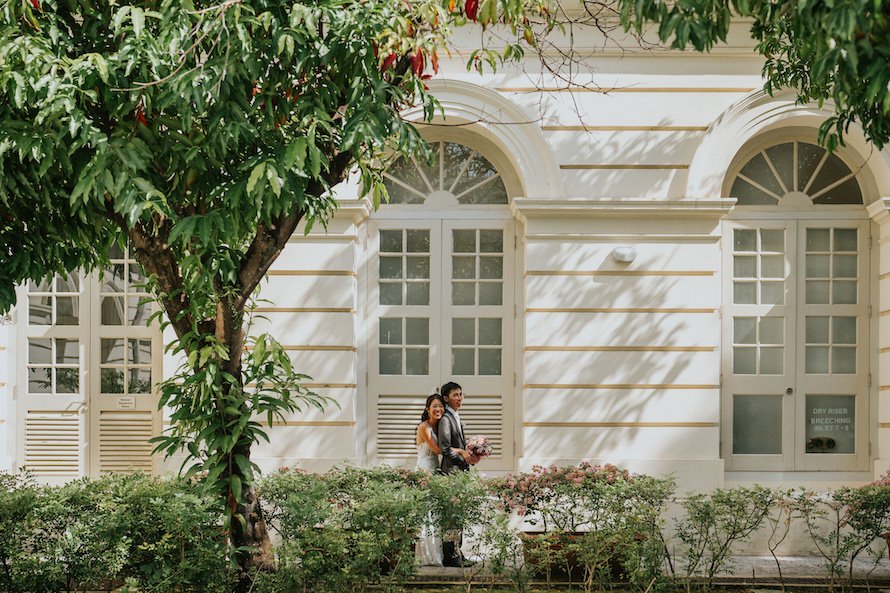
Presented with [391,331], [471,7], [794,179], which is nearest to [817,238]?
[794,179]

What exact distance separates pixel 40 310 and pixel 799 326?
28.6 ft

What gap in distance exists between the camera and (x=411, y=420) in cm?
999

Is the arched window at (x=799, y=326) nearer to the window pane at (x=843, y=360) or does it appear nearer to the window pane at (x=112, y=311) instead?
the window pane at (x=843, y=360)

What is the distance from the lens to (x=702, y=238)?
31.2 feet

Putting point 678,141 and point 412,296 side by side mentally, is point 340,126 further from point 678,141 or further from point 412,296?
point 678,141

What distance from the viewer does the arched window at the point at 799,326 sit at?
9.95 metres

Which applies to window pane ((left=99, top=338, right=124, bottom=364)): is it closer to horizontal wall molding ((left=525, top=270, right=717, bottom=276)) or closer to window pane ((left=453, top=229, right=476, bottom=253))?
window pane ((left=453, top=229, right=476, bottom=253))

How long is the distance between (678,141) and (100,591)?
716 centimetres

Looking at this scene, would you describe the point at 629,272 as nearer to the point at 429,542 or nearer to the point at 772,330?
the point at 772,330

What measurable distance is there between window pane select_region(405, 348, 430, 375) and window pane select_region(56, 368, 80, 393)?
3.81m

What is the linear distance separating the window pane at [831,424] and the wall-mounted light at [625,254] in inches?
106

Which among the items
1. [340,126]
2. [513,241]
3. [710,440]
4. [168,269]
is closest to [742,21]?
[513,241]

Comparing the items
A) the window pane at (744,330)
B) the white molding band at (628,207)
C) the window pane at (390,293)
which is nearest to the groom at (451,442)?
the window pane at (390,293)

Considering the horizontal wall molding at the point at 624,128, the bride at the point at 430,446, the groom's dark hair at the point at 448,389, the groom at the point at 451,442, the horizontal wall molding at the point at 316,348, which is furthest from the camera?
the horizontal wall molding at the point at 624,128
